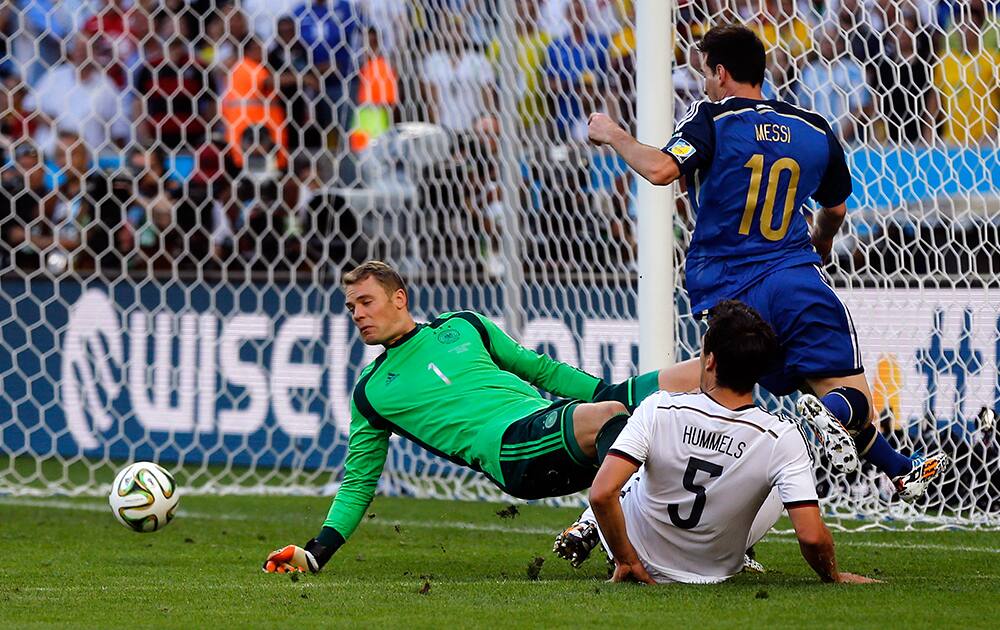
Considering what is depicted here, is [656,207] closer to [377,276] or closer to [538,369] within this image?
[538,369]

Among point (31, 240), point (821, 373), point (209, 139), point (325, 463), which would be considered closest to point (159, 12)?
point (209, 139)

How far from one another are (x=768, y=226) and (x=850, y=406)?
0.71 m

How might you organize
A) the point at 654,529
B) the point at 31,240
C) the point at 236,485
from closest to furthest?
the point at 654,529, the point at 236,485, the point at 31,240

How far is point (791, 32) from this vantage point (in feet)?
25.6

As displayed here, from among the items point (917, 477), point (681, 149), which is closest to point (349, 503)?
point (681, 149)

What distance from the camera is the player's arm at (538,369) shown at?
227 inches

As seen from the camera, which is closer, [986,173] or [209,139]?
[986,173]

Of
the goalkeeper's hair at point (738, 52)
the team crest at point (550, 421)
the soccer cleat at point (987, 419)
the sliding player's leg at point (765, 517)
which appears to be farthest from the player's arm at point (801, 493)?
the soccer cleat at point (987, 419)

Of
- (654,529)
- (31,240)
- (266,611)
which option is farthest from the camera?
(31,240)

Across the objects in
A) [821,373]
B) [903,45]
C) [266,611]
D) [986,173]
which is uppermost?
[903,45]

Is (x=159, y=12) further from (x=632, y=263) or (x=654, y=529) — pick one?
(x=654, y=529)

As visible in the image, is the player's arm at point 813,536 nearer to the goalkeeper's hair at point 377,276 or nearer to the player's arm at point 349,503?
the player's arm at point 349,503

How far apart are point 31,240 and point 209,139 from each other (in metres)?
1.41

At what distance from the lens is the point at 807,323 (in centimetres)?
528
